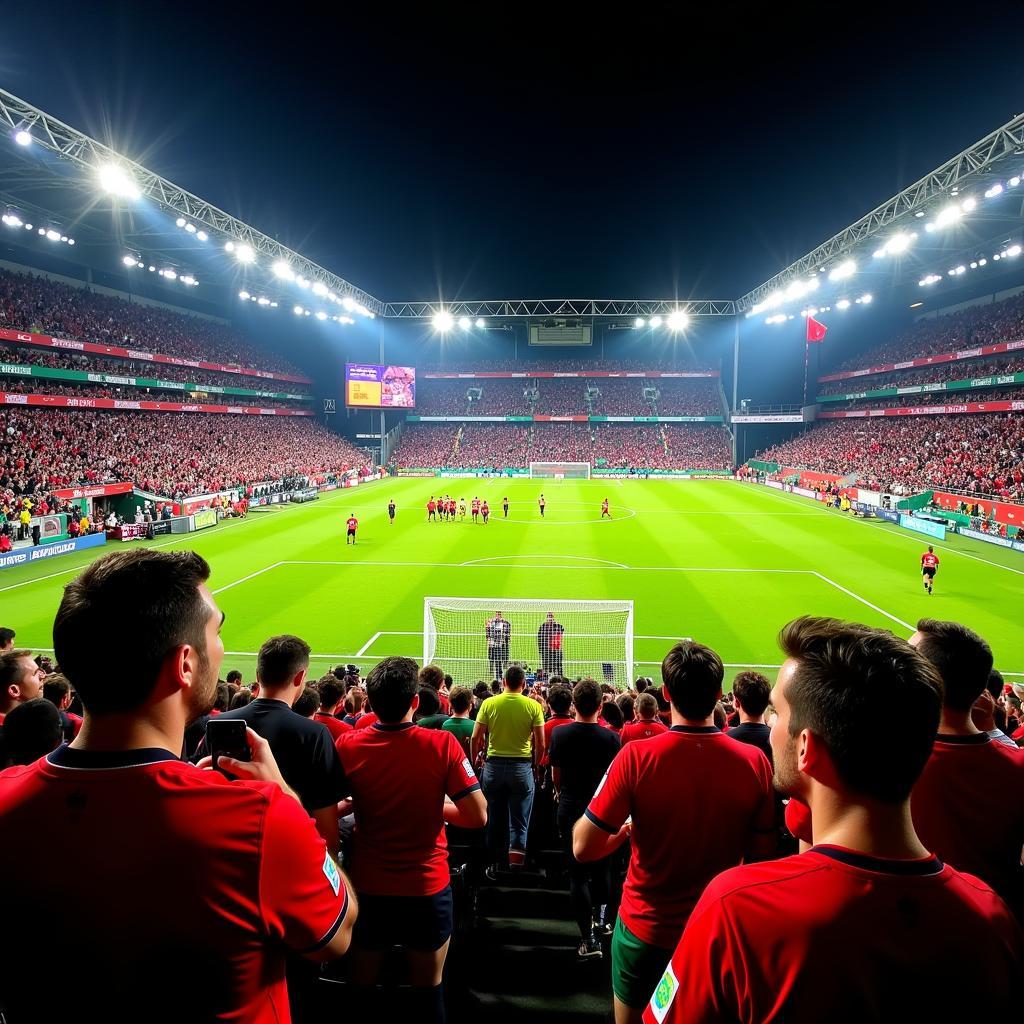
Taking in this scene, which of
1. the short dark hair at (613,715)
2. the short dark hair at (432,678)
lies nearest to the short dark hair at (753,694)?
the short dark hair at (613,715)

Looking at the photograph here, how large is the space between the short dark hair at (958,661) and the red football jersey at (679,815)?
1.05m

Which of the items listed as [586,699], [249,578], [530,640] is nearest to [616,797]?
[586,699]

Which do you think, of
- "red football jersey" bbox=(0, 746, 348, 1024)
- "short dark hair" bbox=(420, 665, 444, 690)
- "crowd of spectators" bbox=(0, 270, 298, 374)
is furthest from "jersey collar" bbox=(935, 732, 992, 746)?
"crowd of spectators" bbox=(0, 270, 298, 374)

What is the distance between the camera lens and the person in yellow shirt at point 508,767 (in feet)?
21.0

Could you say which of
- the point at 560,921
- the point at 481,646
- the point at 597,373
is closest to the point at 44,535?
the point at 481,646

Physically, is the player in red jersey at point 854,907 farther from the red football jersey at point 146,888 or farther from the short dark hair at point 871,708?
the red football jersey at point 146,888

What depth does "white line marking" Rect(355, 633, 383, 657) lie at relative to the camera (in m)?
15.6

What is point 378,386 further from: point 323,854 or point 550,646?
point 323,854

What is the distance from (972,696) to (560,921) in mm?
4048

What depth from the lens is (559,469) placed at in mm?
72000

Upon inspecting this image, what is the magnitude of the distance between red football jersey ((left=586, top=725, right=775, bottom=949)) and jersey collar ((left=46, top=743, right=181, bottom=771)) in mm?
2368

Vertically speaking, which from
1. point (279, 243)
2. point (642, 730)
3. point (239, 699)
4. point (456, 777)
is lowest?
point (239, 699)

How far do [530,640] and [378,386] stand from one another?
184 feet

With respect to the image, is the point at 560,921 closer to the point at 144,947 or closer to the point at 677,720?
the point at 677,720
